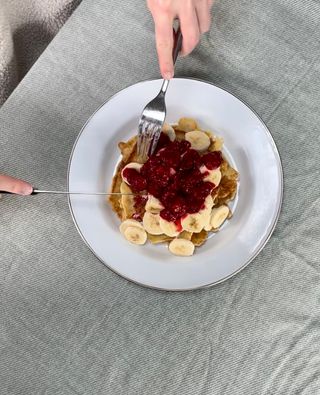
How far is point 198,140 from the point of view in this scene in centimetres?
96

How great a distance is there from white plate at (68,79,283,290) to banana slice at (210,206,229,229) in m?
0.02

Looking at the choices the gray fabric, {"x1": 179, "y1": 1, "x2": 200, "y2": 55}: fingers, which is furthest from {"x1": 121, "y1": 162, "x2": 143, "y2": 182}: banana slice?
the gray fabric

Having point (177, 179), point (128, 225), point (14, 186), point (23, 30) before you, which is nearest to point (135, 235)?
point (128, 225)

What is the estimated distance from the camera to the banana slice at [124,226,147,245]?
921 mm

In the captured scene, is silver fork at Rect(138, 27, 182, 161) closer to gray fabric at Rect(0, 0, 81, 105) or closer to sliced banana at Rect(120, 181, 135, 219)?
sliced banana at Rect(120, 181, 135, 219)

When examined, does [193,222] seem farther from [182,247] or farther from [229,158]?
[229,158]

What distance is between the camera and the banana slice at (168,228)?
0.90 meters

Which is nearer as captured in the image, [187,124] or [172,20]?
[172,20]

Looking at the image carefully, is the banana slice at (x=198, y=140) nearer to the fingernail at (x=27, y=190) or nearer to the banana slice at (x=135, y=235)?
the banana slice at (x=135, y=235)

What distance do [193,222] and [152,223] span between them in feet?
0.25

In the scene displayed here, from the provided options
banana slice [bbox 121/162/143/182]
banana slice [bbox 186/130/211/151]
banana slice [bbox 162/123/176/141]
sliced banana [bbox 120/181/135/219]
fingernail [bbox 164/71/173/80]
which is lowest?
sliced banana [bbox 120/181/135/219]

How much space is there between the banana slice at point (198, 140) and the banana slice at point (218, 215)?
12 centimetres

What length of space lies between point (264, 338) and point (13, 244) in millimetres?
500

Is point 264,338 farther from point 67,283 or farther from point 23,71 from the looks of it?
point 23,71
